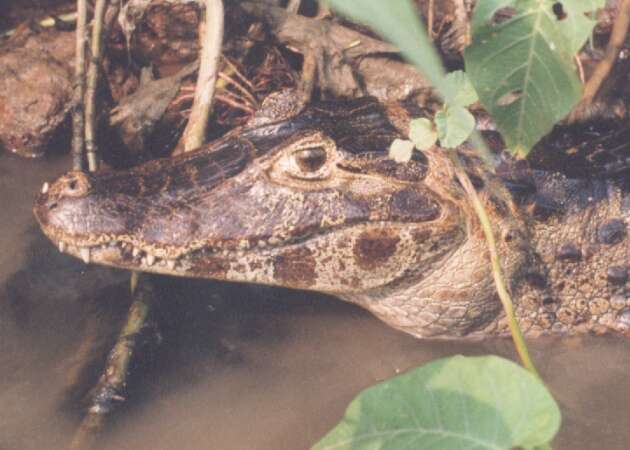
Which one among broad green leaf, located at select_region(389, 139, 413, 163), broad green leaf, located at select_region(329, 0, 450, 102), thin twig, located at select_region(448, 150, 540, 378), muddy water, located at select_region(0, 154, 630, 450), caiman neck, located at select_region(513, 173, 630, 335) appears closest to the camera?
broad green leaf, located at select_region(329, 0, 450, 102)

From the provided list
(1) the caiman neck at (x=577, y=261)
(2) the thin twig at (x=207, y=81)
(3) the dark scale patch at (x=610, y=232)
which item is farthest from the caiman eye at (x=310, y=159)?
(3) the dark scale patch at (x=610, y=232)

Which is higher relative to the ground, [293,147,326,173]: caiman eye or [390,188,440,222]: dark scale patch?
[293,147,326,173]: caiman eye

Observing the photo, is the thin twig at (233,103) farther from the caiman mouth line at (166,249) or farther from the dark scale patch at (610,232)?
the dark scale patch at (610,232)

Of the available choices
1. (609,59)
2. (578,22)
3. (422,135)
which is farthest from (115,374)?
(609,59)

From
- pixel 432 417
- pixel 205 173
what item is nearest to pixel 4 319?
pixel 205 173

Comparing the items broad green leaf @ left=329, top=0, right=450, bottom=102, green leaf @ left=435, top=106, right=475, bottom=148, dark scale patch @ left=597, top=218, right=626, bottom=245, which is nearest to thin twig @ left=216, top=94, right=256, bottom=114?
dark scale patch @ left=597, top=218, right=626, bottom=245

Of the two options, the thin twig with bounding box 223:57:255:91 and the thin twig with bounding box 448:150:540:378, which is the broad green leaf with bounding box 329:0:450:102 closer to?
the thin twig with bounding box 448:150:540:378

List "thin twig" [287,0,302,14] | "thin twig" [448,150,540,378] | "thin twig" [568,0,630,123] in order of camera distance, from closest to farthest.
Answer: "thin twig" [448,150,540,378] < "thin twig" [568,0,630,123] < "thin twig" [287,0,302,14]

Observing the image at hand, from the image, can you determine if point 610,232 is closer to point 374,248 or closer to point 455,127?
point 374,248
